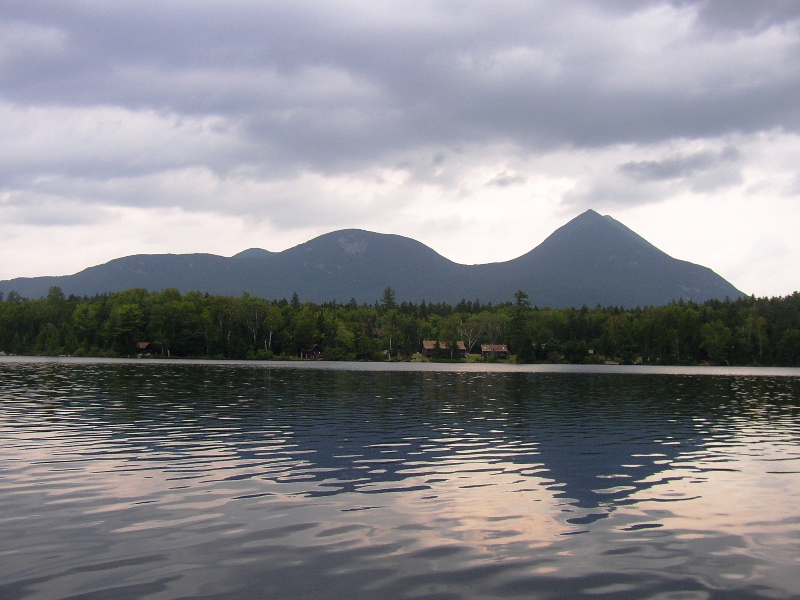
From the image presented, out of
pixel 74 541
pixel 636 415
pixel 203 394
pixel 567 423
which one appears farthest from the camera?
pixel 203 394

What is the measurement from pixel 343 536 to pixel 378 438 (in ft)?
51.0

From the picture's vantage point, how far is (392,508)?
17.6 metres

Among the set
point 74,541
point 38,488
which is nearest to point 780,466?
→ point 74,541

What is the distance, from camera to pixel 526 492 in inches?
776

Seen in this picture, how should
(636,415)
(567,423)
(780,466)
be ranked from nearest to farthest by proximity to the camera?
(780,466) < (567,423) < (636,415)

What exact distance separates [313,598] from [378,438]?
62.8ft

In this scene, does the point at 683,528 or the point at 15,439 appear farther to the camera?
the point at 15,439

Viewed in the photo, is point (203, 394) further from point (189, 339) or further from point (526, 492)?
point (189, 339)

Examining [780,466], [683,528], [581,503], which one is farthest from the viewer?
[780,466]

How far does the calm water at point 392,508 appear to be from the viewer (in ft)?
40.4

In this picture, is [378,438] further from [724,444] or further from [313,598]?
[313,598]

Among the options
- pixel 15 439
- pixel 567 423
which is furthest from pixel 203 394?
pixel 567 423

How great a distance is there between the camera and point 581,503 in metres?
18.6

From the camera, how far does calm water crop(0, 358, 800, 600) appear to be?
1232 centimetres
